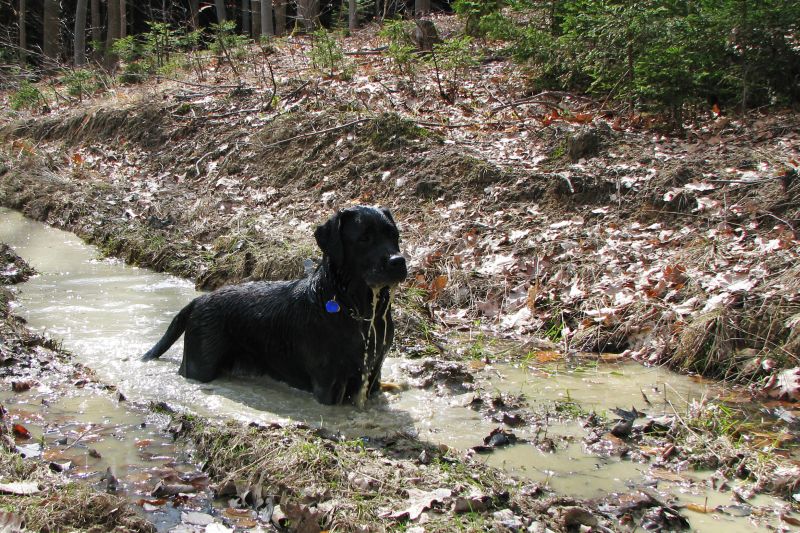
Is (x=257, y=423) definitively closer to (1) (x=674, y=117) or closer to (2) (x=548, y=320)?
(2) (x=548, y=320)

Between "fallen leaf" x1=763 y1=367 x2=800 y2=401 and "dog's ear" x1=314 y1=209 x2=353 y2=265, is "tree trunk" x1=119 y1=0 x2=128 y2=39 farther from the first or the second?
"fallen leaf" x1=763 y1=367 x2=800 y2=401

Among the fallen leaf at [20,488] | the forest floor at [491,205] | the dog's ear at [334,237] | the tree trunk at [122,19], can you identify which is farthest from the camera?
the tree trunk at [122,19]

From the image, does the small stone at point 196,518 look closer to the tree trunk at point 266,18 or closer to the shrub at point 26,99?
the shrub at point 26,99

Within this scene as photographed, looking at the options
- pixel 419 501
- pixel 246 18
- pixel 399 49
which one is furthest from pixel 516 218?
pixel 246 18

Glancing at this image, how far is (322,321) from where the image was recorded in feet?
18.8

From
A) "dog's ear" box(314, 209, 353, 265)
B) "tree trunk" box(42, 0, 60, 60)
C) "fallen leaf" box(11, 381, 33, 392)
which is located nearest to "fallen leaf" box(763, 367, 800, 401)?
"dog's ear" box(314, 209, 353, 265)

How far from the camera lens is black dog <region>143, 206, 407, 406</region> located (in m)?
5.48

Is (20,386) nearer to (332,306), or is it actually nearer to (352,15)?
(332,306)

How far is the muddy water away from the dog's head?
1.08 m

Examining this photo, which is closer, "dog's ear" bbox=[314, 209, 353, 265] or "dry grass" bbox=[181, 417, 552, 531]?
"dry grass" bbox=[181, 417, 552, 531]

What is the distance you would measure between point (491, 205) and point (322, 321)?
449 centimetres

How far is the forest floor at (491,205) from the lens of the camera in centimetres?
638

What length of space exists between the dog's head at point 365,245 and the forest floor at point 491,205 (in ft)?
5.38

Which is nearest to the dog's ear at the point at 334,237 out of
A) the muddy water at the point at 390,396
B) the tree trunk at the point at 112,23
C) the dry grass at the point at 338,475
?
the muddy water at the point at 390,396
